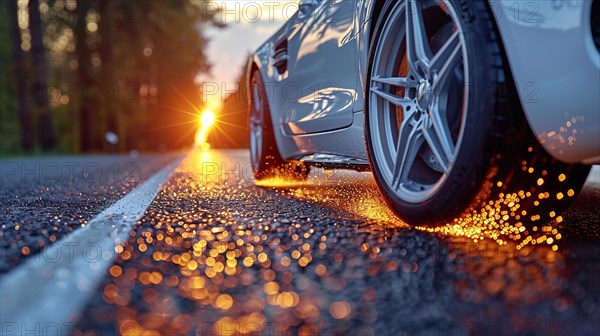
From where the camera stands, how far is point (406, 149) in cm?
304

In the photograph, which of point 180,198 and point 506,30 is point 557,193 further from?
point 180,198

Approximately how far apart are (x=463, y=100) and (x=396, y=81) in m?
0.53

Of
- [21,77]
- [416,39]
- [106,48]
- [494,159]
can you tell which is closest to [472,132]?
[494,159]

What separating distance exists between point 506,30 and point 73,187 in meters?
4.23

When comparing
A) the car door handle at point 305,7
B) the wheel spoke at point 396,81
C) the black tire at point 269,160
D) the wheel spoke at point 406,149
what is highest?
the car door handle at point 305,7

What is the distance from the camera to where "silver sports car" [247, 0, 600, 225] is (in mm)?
2225

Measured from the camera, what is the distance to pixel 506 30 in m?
2.41

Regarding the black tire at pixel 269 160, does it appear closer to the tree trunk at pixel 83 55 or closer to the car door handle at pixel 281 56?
the car door handle at pixel 281 56

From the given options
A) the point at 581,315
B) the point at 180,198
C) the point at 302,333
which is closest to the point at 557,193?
the point at 581,315

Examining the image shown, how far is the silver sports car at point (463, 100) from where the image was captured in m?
2.22

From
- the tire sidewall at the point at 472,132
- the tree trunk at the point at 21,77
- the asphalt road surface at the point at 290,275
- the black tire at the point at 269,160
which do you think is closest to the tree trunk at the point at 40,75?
the tree trunk at the point at 21,77

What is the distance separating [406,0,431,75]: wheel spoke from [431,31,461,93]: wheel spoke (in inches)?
3.6

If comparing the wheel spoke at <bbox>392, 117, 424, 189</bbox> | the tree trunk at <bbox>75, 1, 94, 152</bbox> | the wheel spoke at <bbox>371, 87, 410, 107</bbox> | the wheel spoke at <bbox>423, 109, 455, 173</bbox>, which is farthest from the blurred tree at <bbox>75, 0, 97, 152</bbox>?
the wheel spoke at <bbox>423, 109, 455, 173</bbox>

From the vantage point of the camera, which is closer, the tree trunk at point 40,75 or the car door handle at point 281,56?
the car door handle at point 281,56
